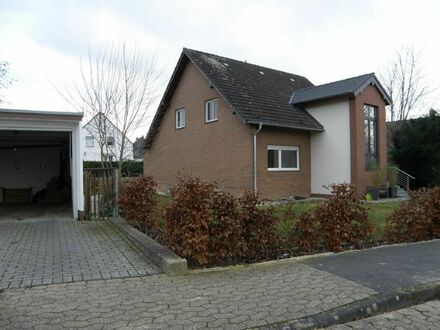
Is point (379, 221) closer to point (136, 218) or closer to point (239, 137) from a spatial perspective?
point (136, 218)

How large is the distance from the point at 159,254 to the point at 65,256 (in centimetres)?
180

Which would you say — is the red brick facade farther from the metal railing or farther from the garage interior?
the garage interior

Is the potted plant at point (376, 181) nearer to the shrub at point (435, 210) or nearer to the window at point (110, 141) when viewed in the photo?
the shrub at point (435, 210)

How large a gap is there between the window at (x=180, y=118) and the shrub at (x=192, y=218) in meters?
17.0

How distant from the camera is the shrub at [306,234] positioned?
7.23 meters

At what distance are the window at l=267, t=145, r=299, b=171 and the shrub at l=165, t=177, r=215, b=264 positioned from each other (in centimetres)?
1187

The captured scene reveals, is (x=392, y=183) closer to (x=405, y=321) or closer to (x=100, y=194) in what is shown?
(x=100, y=194)

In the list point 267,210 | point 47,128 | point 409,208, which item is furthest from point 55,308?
point 47,128

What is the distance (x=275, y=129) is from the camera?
18.1 metres

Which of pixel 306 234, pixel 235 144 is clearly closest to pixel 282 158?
pixel 235 144

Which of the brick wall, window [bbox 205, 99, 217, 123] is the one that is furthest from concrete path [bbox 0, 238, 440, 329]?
window [bbox 205, 99, 217, 123]

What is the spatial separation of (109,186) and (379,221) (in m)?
7.47

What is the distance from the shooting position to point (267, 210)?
265 inches

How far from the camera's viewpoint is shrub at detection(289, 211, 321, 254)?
723cm
